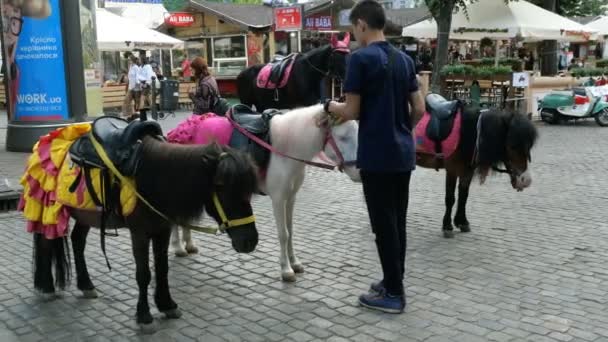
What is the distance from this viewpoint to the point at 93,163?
4039mm

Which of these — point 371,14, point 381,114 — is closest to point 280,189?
point 381,114

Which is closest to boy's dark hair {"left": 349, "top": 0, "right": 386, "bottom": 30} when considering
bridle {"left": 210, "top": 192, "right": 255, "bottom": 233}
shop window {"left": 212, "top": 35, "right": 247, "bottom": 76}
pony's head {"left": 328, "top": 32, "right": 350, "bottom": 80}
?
bridle {"left": 210, "top": 192, "right": 255, "bottom": 233}

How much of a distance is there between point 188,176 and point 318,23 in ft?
85.0

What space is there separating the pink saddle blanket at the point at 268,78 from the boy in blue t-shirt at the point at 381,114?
4.87m

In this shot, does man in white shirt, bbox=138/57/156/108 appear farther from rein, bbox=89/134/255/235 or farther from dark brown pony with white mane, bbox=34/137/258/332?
rein, bbox=89/134/255/235

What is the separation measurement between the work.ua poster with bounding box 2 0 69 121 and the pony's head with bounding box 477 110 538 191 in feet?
25.5

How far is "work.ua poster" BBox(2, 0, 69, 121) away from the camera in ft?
34.6

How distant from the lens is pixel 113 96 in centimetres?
2091

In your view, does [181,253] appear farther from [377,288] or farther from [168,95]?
[168,95]

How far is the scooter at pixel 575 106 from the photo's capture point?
50.8ft

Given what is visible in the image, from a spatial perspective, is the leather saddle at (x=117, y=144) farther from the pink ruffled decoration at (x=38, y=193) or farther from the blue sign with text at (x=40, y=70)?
the blue sign with text at (x=40, y=70)

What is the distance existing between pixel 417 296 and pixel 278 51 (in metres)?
23.2

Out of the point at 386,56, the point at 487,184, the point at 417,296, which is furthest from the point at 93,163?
the point at 487,184

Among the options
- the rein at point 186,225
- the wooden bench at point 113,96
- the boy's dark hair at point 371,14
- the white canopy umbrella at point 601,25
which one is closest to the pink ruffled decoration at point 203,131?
the rein at point 186,225
